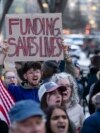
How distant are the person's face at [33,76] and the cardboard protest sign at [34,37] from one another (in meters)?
1.09

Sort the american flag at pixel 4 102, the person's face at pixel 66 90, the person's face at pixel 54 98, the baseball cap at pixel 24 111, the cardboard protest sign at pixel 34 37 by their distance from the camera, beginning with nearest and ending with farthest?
the baseball cap at pixel 24 111, the person's face at pixel 54 98, the american flag at pixel 4 102, the person's face at pixel 66 90, the cardboard protest sign at pixel 34 37

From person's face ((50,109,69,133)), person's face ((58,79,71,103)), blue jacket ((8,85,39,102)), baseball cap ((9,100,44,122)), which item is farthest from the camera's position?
blue jacket ((8,85,39,102))

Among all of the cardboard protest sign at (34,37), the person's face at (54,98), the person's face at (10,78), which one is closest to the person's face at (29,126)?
the person's face at (54,98)

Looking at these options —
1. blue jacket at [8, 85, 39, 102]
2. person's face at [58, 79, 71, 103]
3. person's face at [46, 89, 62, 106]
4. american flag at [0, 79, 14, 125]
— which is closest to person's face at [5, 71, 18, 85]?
blue jacket at [8, 85, 39, 102]

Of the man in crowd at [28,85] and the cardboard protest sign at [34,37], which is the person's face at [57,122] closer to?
the man in crowd at [28,85]

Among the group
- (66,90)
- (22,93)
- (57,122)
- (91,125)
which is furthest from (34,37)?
(57,122)

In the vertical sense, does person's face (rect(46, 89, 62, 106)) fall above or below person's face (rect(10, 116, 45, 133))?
below

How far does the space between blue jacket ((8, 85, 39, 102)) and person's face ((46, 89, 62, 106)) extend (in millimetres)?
752

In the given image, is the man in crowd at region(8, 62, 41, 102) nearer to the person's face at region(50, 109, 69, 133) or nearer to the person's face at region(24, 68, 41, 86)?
the person's face at region(24, 68, 41, 86)

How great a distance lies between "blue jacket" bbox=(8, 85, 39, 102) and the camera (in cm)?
688

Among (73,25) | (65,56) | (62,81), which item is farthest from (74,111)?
(73,25)

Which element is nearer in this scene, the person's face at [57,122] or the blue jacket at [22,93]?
the person's face at [57,122]

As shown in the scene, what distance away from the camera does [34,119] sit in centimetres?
394

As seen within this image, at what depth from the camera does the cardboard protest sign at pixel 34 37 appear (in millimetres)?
8248
